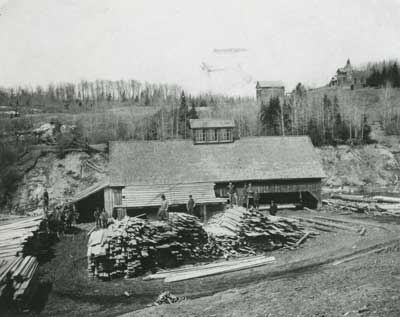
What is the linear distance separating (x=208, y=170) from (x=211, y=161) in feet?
4.62

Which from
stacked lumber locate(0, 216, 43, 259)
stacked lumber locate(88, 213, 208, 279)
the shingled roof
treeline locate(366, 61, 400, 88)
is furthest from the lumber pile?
treeline locate(366, 61, 400, 88)

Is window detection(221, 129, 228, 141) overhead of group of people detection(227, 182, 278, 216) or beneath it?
overhead

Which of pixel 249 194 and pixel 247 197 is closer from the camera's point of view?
pixel 247 197

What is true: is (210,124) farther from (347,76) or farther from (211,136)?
(347,76)

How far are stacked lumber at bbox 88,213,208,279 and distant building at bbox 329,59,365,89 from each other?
118690mm

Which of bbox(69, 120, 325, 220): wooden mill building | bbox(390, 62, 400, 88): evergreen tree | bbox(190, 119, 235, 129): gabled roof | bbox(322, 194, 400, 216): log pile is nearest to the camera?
bbox(322, 194, 400, 216): log pile

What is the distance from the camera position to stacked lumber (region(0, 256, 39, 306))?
13.9 meters

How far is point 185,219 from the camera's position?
19.4m

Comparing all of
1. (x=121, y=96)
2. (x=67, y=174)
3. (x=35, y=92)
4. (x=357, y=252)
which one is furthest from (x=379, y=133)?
(x=35, y=92)

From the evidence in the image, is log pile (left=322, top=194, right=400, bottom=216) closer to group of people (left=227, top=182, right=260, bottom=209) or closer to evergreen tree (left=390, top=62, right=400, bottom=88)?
group of people (left=227, top=182, right=260, bottom=209)

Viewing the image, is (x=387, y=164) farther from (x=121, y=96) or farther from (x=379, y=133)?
(x=121, y=96)

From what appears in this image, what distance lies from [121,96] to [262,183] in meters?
112

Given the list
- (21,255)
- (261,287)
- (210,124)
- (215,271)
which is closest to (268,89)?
(210,124)

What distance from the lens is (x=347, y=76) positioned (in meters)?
130
